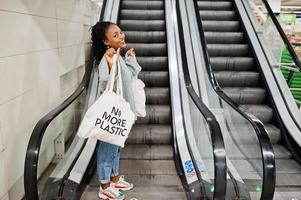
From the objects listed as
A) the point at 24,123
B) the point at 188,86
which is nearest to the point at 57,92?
the point at 24,123

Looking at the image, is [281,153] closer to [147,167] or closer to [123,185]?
[147,167]

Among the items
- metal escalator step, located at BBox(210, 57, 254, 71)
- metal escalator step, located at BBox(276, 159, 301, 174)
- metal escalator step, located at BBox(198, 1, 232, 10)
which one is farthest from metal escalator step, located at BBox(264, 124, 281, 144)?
metal escalator step, located at BBox(198, 1, 232, 10)

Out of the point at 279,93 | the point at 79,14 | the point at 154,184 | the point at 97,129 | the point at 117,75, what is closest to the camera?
the point at 97,129

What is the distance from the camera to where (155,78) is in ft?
13.2

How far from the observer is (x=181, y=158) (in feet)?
9.38

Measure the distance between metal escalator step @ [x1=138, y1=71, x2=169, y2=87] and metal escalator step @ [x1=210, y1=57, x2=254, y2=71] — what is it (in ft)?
2.83

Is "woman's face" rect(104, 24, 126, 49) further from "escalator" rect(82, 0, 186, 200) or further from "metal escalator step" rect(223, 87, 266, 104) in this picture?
"metal escalator step" rect(223, 87, 266, 104)

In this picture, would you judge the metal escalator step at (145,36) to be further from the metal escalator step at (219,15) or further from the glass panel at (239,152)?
the glass panel at (239,152)

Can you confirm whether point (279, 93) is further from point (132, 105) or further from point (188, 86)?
point (132, 105)

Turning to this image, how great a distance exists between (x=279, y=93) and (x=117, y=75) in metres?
2.55

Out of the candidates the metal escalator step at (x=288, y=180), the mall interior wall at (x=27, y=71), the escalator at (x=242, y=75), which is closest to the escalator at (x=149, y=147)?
the mall interior wall at (x=27, y=71)

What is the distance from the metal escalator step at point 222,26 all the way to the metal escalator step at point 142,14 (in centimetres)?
90

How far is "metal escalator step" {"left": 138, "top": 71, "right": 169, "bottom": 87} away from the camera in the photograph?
157 inches

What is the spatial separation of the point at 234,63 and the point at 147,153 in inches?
84.5
